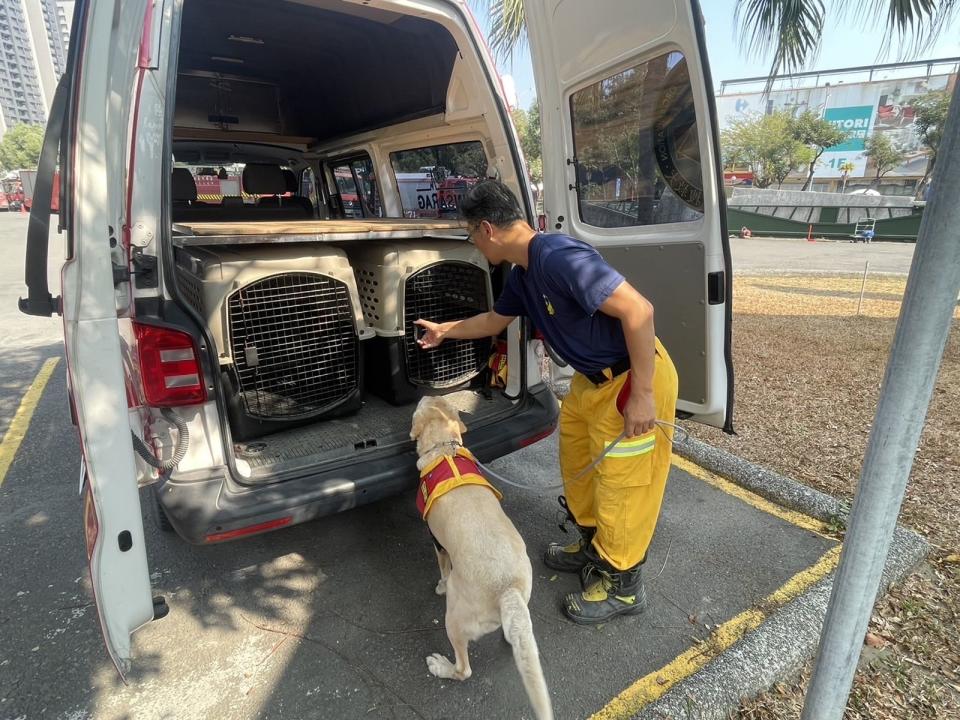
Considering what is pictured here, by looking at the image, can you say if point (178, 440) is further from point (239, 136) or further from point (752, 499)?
point (239, 136)

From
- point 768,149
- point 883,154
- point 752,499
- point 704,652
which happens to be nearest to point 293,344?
point 704,652

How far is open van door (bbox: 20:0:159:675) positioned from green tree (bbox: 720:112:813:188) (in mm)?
59394

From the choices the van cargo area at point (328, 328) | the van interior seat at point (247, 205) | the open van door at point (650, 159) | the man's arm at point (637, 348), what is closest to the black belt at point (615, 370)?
the man's arm at point (637, 348)

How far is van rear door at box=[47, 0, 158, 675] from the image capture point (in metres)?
1.49

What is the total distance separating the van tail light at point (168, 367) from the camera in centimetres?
194

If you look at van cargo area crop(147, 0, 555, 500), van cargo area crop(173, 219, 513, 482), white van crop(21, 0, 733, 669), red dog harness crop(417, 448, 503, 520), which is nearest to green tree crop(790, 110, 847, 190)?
van cargo area crop(147, 0, 555, 500)

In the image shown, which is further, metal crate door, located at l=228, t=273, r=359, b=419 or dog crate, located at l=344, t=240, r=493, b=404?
dog crate, located at l=344, t=240, r=493, b=404

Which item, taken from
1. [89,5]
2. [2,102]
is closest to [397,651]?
[89,5]

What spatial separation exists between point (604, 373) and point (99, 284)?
1.76 m

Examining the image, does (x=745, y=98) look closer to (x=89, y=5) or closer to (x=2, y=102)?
(x=89, y=5)

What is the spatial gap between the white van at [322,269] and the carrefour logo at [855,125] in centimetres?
6976

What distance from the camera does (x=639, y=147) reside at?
2668 millimetres

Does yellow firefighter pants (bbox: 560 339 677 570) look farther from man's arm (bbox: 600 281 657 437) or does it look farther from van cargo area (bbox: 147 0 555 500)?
van cargo area (bbox: 147 0 555 500)

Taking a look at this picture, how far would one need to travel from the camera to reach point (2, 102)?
68375 millimetres
